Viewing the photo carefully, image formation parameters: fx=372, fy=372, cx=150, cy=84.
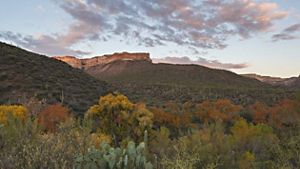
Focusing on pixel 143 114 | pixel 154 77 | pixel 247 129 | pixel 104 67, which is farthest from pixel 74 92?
pixel 104 67

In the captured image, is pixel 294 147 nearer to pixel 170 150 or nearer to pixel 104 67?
pixel 170 150

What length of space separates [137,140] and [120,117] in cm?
170

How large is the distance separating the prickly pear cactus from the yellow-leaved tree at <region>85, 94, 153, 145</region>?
12.1 meters

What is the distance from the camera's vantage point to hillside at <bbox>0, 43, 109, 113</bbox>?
2609 centimetres

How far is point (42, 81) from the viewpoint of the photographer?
99.7 feet

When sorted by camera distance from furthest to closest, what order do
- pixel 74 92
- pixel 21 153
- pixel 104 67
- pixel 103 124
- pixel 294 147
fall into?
pixel 104 67 → pixel 74 92 → pixel 103 124 → pixel 294 147 → pixel 21 153

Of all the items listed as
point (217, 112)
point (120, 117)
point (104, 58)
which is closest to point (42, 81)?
point (120, 117)

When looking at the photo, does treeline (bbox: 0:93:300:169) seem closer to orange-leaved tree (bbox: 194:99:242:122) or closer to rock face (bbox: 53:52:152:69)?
orange-leaved tree (bbox: 194:99:242:122)

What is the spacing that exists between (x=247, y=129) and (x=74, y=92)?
1833 centimetres

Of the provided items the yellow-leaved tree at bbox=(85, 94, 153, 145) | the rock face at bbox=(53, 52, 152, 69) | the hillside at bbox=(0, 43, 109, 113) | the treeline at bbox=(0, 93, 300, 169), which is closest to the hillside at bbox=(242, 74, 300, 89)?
the rock face at bbox=(53, 52, 152, 69)

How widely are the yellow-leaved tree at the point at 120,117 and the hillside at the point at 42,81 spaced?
6035 mm

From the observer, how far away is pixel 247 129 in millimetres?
14867

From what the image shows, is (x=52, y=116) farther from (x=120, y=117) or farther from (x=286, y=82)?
(x=286, y=82)

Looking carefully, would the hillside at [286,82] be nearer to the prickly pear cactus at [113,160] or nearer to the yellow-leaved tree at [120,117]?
the yellow-leaved tree at [120,117]
